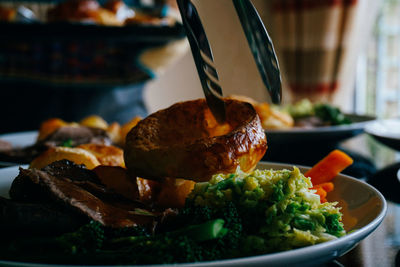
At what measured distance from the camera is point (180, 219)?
30.5 inches

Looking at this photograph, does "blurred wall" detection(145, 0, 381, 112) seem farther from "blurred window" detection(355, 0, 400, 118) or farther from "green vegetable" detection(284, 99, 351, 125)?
"green vegetable" detection(284, 99, 351, 125)

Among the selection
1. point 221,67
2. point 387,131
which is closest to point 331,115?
point 387,131

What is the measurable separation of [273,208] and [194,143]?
210 millimetres

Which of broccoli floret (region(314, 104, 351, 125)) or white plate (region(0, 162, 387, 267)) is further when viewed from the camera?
broccoli floret (region(314, 104, 351, 125))

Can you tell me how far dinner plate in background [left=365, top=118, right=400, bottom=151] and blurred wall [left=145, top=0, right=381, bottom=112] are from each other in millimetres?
3367

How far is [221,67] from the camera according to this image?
5641mm

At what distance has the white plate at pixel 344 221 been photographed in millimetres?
609

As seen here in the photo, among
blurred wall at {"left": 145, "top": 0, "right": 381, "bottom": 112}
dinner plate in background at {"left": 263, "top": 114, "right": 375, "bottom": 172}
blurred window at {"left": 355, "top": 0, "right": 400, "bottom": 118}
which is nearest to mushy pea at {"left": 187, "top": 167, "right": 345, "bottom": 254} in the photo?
dinner plate in background at {"left": 263, "top": 114, "right": 375, "bottom": 172}

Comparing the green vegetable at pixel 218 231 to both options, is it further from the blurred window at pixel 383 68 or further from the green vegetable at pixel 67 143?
the blurred window at pixel 383 68

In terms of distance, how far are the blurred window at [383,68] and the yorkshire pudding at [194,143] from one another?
473cm

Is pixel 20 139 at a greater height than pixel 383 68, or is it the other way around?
pixel 20 139

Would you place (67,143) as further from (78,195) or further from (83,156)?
(78,195)

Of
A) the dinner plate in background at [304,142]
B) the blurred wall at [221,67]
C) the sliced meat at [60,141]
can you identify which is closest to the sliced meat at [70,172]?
the sliced meat at [60,141]

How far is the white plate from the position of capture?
0.61 m
